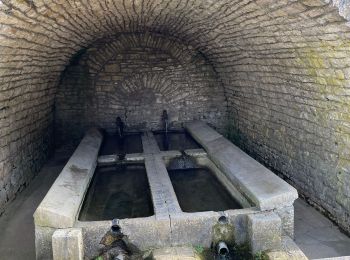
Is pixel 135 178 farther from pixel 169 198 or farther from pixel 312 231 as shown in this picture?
pixel 312 231

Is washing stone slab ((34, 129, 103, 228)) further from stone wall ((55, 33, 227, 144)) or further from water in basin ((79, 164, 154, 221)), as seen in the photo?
stone wall ((55, 33, 227, 144))

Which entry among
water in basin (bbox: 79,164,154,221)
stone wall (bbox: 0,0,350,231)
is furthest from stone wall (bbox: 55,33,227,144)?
water in basin (bbox: 79,164,154,221)

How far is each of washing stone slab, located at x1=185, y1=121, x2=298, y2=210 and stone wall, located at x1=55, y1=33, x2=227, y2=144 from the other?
1798mm

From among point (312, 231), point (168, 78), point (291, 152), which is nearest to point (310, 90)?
point (291, 152)

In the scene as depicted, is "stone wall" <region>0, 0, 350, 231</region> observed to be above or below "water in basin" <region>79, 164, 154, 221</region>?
above

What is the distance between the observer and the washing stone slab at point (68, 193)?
3158 mm

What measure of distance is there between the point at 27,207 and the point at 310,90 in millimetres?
3675

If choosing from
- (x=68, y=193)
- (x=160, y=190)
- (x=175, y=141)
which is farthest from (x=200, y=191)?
(x=175, y=141)

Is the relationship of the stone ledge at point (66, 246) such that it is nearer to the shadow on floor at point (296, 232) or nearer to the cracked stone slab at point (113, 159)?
the shadow on floor at point (296, 232)

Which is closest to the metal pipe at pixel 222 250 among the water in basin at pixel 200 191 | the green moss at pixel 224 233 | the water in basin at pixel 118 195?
the green moss at pixel 224 233

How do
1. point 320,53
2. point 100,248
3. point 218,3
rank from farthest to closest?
1. point 218,3
2. point 320,53
3. point 100,248

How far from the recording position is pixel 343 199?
3789 mm

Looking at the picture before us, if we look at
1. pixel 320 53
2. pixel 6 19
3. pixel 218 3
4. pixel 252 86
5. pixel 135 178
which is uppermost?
pixel 218 3

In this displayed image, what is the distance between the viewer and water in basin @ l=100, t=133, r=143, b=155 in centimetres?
601
